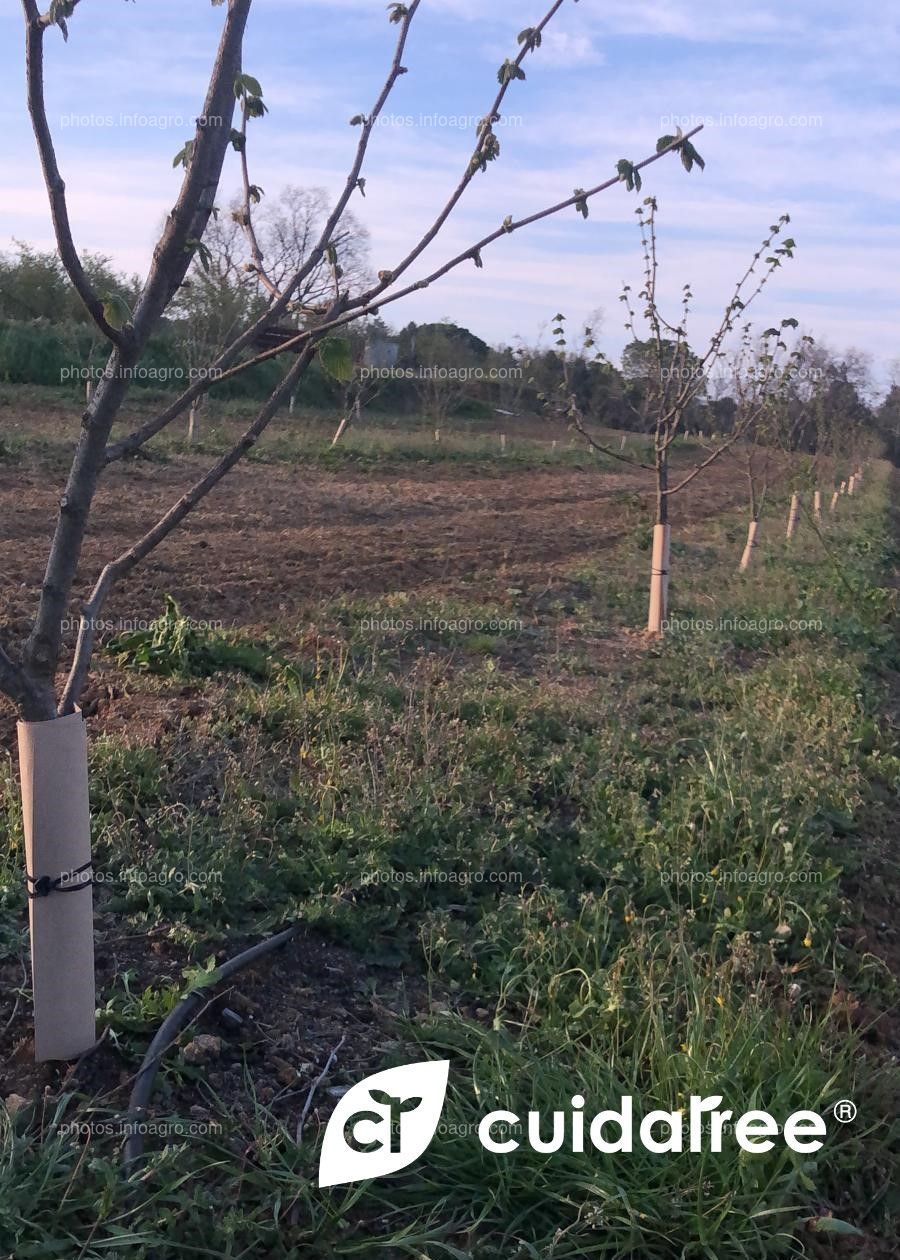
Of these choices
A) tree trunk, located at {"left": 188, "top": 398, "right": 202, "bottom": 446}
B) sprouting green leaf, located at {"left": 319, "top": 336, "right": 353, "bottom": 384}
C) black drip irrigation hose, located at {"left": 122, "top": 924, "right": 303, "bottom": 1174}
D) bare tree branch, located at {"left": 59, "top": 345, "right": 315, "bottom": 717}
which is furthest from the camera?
tree trunk, located at {"left": 188, "top": 398, "right": 202, "bottom": 446}

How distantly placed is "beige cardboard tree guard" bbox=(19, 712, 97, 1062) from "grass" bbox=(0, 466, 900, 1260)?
0.65 feet

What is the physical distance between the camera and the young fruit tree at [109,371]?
2.12 metres

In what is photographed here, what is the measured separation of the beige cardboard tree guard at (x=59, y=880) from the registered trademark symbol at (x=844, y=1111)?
6.48 ft

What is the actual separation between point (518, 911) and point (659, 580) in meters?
4.37

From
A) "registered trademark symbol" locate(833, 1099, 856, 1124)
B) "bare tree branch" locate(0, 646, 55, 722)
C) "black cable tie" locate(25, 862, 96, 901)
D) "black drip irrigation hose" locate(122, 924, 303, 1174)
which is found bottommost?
"registered trademark symbol" locate(833, 1099, 856, 1124)

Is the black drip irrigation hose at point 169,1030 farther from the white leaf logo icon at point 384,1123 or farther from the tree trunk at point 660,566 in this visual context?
the tree trunk at point 660,566

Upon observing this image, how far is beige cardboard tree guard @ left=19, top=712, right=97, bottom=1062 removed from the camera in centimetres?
251

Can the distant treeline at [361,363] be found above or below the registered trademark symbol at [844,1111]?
above

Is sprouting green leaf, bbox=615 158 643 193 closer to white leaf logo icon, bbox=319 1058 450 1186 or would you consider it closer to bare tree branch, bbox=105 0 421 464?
bare tree branch, bbox=105 0 421 464

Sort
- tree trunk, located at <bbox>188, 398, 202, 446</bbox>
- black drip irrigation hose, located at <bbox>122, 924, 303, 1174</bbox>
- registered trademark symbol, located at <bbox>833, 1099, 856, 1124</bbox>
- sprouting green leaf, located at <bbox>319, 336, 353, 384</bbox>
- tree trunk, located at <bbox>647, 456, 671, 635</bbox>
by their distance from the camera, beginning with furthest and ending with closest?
tree trunk, located at <bbox>188, 398, 202, 446</bbox> < tree trunk, located at <bbox>647, 456, 671, 635</bbox> < registered trademark symbol, located at <bbox>833, 1099, 856, 1124</bbox> < black drip irrigation hose, located at <bbox>122, 924, 303, 1174</bbox> < sprouting green leaf, located at <bbox>319, 336, 353, 384</bbox>

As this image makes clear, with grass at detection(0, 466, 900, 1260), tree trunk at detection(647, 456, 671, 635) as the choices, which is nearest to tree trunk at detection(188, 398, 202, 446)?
tree trunk at detection(647, 456, 671, 635)

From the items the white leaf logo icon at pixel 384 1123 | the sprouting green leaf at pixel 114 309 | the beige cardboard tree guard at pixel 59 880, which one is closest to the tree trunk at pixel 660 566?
the white leaf logo icon at pixel 384 1123

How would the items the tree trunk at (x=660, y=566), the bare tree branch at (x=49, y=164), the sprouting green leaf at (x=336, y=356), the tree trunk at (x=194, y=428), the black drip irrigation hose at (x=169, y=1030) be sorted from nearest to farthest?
the bare tree branch at (x=49, y=164), the sprouting green leaf at (x=336, y=356), the black drip irrigation hose at (x=169, y=1030), the tree trunk at (x=660, y=566), the tree trunk at (x=194, y=428)

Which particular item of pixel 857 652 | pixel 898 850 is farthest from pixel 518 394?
pixel 898 850
